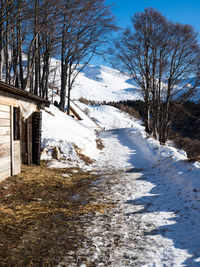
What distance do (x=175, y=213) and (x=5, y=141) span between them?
494cm

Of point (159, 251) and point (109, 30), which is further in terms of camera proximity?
point (109, 30)

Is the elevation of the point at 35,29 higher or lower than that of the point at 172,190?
higher

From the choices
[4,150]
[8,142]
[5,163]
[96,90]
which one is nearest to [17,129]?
[8,142]

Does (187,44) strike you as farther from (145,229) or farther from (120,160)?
(145,229)

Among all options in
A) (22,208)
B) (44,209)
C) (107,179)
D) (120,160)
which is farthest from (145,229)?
(120,160)

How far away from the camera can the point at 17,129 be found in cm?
732

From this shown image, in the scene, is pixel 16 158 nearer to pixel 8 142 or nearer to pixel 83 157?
pixel 8 142

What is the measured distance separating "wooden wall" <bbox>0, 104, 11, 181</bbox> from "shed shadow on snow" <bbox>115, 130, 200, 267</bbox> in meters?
3.71

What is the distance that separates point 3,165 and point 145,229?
4443 mm

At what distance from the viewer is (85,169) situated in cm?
876

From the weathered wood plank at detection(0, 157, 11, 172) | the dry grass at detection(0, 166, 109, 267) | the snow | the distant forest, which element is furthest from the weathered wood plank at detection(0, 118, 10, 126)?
the distant forest

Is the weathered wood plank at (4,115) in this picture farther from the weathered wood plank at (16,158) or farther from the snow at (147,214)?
the snow at (147,214)

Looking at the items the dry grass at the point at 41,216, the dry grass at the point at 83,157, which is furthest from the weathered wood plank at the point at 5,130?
the dry grass at the point at 83,157

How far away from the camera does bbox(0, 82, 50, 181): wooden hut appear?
620cm
